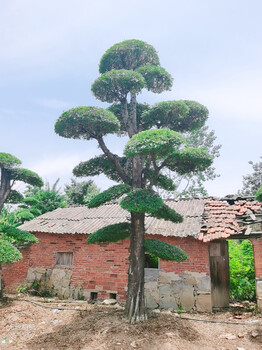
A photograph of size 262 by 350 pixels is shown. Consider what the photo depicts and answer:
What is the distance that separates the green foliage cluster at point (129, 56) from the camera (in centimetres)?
782

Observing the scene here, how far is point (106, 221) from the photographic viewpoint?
11.6m

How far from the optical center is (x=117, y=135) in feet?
28.3

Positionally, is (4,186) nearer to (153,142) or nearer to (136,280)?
(136,280)

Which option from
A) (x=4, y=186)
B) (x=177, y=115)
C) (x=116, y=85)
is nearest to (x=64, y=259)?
(x=4, y=186)

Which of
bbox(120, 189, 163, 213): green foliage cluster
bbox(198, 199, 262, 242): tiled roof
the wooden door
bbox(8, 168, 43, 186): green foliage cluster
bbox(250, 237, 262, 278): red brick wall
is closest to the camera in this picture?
bbox(120, 189, 163, 213): green foliage cluster

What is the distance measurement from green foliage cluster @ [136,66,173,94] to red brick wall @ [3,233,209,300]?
16.7 feet

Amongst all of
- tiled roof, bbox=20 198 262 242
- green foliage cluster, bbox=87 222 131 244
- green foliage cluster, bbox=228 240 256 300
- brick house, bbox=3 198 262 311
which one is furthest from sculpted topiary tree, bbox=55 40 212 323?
green foliage cluster, bbox=228 240 256 300

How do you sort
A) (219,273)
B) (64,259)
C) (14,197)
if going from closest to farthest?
(14,197) < (219,273) < (64,259)

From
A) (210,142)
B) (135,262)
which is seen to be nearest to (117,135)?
(135,262)

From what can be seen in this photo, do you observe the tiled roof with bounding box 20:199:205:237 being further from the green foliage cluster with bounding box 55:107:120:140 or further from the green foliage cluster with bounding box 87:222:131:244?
the green foliage cluster with bounding box 55:107:120:140

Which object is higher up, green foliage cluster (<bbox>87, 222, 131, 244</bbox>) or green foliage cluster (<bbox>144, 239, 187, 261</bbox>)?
green foliage cluster (<bbox>87, 222, 131, 244</bbox>)

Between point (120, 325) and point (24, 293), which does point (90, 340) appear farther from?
point (24, 293)

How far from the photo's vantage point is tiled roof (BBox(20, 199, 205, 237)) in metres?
9.54

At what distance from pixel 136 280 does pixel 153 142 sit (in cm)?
345
